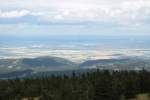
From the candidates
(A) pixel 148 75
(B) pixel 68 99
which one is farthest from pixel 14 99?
(A) pixel 148 75

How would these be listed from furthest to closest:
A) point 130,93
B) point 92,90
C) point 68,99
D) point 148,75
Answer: point 148,75, point 130,93, point 92,90, point 68,99

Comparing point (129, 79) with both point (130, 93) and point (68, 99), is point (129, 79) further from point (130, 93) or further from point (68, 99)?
point (68, 99)

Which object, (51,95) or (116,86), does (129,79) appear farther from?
(51,95)

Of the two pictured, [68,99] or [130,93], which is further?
[130,93]

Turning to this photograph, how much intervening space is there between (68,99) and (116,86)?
17.0 m

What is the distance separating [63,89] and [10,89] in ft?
74.2

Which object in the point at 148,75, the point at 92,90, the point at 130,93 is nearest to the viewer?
the point at 92,90

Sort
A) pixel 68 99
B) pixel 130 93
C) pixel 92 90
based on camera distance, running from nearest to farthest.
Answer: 1. pixel 68 99
2. pixel 92 90
3. pixel 130 93

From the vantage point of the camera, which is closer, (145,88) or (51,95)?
(51,95)

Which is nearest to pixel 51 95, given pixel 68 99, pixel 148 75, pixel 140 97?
pixel 68 99

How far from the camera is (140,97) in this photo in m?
108

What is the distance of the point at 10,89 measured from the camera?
12369cm

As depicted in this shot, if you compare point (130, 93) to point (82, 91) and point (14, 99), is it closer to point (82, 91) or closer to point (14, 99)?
point (82, 91)

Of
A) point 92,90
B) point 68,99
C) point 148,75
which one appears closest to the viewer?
point 68,99
